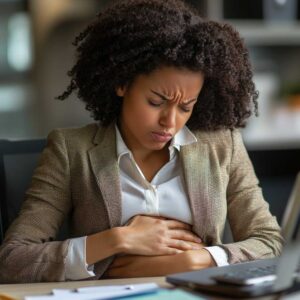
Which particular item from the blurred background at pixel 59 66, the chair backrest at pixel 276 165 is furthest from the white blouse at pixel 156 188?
the blurred background at pixel 59 66

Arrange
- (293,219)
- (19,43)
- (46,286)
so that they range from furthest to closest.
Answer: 1. (19,43)
2. (46,286)
3. (293,219)

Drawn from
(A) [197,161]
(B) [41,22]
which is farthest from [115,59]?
(B) [41,22]

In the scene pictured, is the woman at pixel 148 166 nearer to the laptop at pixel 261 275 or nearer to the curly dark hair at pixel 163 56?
the curly dark hair at pixel 163 56

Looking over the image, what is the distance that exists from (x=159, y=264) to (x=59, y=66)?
1593 mm

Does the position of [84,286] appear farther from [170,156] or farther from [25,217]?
[170,156]

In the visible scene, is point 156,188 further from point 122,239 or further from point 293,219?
point 293,219

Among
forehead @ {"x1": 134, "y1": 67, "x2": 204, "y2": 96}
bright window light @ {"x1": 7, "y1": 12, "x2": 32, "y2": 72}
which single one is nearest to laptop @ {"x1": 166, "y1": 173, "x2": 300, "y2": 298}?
forehead @ {"x1": 134, "y1": 67, "x2": 204, "y2": 96}

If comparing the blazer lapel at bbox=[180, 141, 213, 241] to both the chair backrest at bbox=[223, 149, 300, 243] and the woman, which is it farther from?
the chair backrest at bbox=[223, 149, 300, 243]

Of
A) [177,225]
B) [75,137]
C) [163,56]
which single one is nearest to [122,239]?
[177,225]

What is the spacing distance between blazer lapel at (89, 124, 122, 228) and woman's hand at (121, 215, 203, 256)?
5 cm

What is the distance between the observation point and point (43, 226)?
1.52 meters

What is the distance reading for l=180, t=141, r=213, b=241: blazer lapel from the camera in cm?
157

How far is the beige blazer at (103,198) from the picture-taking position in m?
1.50

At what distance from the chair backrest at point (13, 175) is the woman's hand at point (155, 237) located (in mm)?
328
